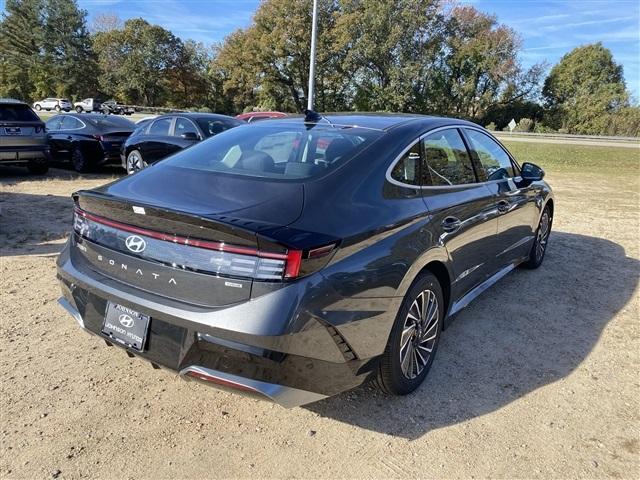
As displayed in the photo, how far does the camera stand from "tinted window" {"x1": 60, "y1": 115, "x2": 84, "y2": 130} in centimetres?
1124

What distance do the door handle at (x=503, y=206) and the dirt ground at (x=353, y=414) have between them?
0.88m

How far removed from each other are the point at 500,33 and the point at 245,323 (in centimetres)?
5274

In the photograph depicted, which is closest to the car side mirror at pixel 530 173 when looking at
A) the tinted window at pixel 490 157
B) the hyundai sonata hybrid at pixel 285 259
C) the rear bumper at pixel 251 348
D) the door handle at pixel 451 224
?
the tinted window at pixel 490 157

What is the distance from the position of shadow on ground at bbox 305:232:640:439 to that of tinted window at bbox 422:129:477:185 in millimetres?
1200

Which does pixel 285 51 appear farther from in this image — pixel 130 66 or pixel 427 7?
pixel 130 66

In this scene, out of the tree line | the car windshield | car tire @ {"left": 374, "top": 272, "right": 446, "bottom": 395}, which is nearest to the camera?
car tire @ {"left": 374, "top": 272, "right": 446, "bottom": 395}

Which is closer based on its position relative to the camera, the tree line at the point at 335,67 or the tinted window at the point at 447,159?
the tinted window at the point at 447,159

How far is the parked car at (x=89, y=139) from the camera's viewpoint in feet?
35.6

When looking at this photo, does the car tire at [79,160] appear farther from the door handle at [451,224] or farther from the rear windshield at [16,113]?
the door handle at [451,224]

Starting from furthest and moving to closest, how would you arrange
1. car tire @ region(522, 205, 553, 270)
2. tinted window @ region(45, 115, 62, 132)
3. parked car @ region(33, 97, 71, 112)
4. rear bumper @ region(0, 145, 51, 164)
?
1. parked car @ region(33, 97, 71, 112)
2. tinted window @ region(45, 115, 62, 132)
3. rear bumper @ region(0, 145, 51, 164)
4. car tire @ region(522, 205, 553, 270)

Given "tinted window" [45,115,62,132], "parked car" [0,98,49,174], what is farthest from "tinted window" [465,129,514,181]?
"tinted window" [45,115,62,132]

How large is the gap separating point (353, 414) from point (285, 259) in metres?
1.16

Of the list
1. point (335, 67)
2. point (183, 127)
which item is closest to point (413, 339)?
point (183, 127)

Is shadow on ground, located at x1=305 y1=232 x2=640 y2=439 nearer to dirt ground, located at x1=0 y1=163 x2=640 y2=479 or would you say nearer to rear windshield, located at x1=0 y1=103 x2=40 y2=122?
dirt ground, located at x1=0 y1=163 x2=640 y2=479
